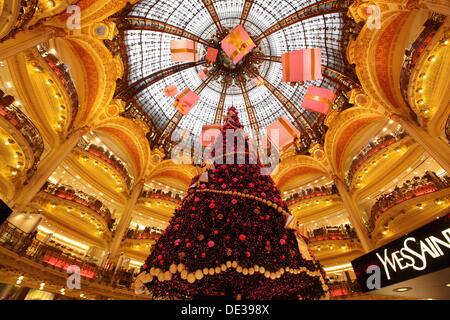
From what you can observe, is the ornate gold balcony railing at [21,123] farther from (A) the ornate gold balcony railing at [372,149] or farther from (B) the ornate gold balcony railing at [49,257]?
(A) the ornate gold balcony railing at [372,149]

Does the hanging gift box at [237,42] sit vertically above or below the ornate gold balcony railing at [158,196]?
above

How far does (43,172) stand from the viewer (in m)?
14.8

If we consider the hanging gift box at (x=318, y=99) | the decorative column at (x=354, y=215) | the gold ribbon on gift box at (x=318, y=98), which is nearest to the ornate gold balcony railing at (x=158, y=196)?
the decorative column at (x=354, y=215)

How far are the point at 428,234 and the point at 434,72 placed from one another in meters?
16.1

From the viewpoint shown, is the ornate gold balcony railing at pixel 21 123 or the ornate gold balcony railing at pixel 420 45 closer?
the ornate gold balcony railing at pixel 21 123

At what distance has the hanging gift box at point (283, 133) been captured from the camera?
17.2 metres

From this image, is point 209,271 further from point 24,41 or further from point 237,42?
point 24,41

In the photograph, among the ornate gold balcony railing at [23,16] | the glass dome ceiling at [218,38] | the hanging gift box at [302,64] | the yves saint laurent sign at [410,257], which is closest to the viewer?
the yves saint laurent sign at [410,257]

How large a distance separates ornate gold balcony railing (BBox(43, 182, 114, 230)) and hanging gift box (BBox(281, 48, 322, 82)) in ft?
52.9

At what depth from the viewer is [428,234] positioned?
3.09 metres

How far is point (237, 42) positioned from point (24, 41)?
Answer: 1094 centimetres

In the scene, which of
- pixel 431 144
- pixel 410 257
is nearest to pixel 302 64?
pixel 431 144

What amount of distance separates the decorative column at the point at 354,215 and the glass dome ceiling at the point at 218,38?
20.6ft

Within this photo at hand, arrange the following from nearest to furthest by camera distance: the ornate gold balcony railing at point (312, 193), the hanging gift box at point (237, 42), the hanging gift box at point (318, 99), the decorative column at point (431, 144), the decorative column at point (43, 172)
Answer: the decorative column at point (431, 144)
the decorative column at point (43, 172)
the hanging gift box at point (237, 42)
the hanging gift box at point (318, 99)
the ornate gold balcony railing at point (312, 193)
